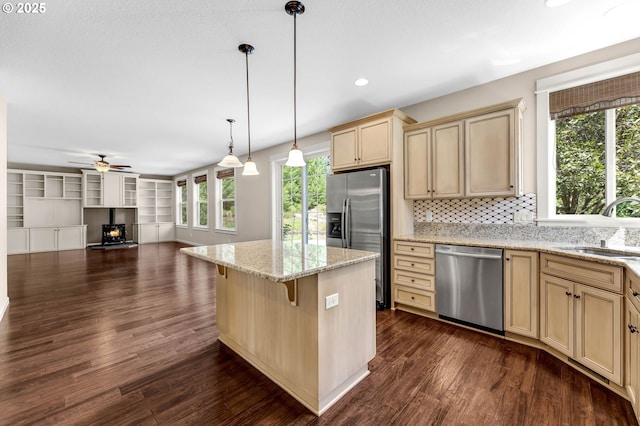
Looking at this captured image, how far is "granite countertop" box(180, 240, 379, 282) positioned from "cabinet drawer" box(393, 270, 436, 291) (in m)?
1.30

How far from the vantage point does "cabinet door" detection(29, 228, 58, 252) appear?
25.2 feet

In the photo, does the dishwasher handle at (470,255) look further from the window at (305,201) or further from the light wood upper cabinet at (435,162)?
the window at (305,201)

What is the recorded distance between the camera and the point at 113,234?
356 inches

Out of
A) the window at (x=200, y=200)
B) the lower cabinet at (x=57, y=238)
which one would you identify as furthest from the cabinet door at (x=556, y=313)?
the lower cabinet at (x=57, y=238)

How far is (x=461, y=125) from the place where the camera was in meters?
2.99

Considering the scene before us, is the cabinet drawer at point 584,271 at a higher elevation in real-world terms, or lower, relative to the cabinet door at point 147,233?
higher

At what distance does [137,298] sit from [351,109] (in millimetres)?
3982

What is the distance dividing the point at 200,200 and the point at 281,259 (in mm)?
7963

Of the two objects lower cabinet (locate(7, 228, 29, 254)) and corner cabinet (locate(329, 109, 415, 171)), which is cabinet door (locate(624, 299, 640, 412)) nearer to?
corner cabinet (locate(329, 109, 415, 171))

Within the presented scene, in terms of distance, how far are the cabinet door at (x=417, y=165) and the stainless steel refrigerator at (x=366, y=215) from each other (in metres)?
0.30

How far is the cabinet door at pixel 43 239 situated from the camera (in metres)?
7.69

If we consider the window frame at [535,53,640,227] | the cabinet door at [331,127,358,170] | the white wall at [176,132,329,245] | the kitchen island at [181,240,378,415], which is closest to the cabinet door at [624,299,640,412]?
the window frame at [535,53,640,227]

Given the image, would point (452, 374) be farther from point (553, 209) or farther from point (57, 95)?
point (57, 95)

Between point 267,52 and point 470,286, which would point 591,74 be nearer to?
point 470,286
